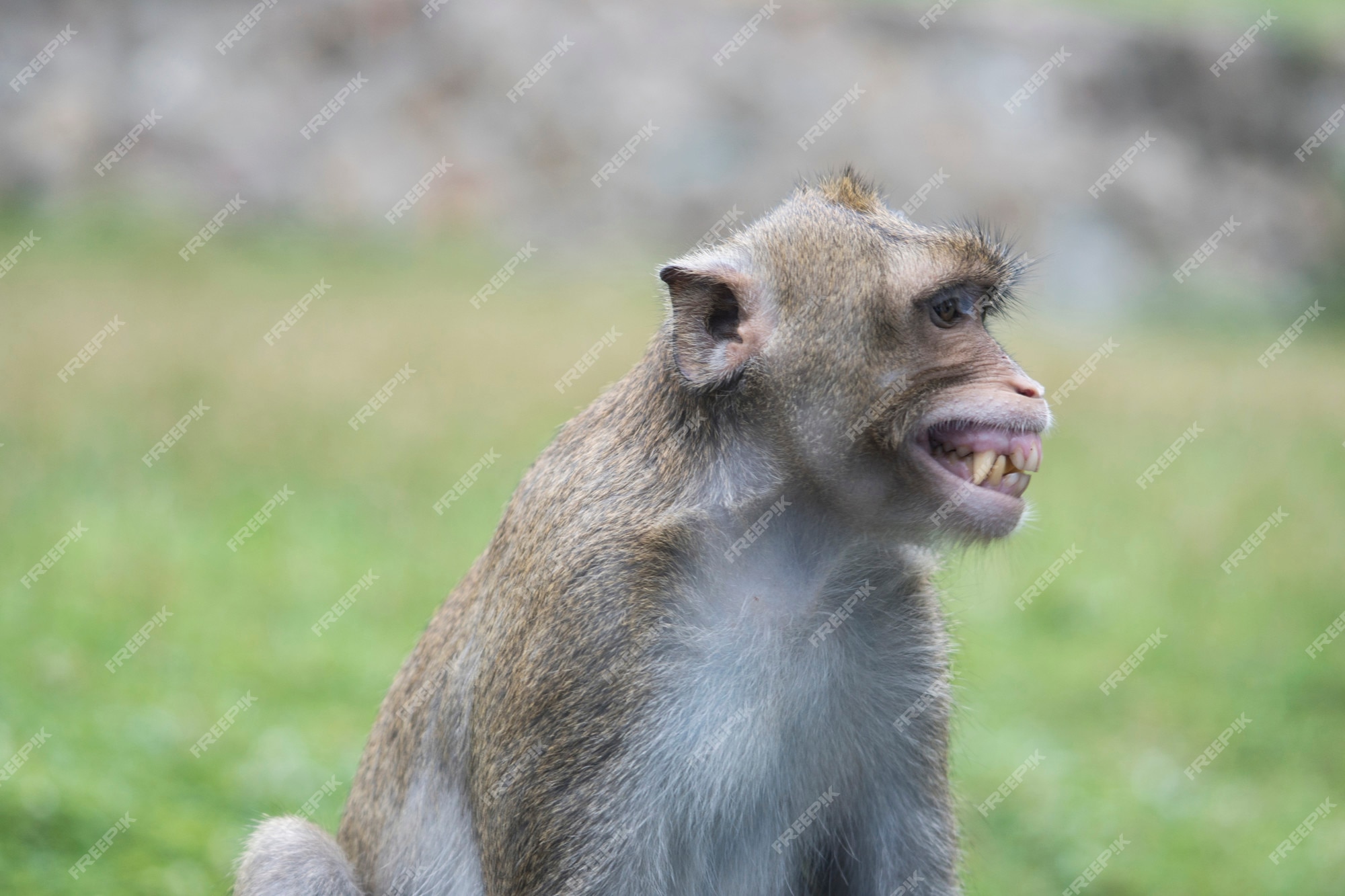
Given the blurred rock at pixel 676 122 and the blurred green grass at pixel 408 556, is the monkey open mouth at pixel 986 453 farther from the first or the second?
the blurred rock at pixel 676 122

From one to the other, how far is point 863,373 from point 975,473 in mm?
477

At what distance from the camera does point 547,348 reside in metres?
15.7

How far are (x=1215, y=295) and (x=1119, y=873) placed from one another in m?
15.0

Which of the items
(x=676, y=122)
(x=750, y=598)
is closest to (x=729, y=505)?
(x=750, y=598)

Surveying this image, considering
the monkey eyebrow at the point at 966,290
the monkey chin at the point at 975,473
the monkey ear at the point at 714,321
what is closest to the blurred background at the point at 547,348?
the monkey chin at the point at 975,473

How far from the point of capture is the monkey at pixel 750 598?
4.19 meters

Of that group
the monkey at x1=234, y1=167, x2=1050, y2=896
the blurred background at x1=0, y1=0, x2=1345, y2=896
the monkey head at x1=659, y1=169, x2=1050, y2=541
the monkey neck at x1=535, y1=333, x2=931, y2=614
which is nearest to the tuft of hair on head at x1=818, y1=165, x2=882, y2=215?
the monkey at x1=234, y1=167, x2=1050, y2=896

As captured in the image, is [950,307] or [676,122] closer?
[950,307]

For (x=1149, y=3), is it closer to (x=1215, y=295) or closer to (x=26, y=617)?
(x=1215, y=295)

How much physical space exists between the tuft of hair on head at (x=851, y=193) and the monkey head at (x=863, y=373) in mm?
357

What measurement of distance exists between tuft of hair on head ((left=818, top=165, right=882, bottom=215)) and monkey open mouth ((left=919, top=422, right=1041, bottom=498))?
91 cm

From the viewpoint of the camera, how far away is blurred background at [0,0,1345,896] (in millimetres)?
7758

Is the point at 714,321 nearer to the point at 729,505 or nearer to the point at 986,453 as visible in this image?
the point at 729,505

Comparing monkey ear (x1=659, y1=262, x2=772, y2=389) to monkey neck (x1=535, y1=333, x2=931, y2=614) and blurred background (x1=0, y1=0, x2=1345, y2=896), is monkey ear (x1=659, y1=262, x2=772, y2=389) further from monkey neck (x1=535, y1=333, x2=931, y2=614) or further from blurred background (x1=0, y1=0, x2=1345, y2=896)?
blurred background (x1=0, y1=0, x2=1345, y2=896)
